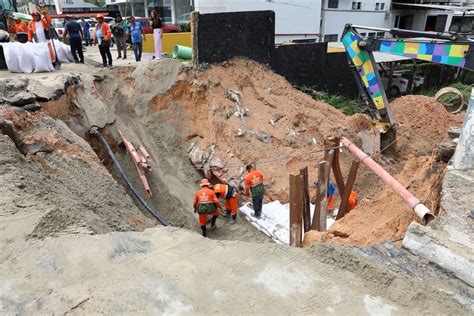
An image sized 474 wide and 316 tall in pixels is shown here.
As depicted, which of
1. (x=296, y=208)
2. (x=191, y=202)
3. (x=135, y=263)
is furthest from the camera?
(x=191, y=202)

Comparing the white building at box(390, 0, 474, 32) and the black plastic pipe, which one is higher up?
the white building at box(390, 0, 474, 32)

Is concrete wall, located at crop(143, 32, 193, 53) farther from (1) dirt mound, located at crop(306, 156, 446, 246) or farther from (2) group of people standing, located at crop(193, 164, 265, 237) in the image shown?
(1) dirt mound, located at crop(306, 156, 446, 246)

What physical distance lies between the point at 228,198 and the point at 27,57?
7013 mm

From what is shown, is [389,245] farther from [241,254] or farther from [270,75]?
[270,75]

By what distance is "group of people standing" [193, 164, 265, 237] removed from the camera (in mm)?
7246

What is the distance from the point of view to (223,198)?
8.24 metres

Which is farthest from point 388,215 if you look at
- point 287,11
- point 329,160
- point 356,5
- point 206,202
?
point 356,5

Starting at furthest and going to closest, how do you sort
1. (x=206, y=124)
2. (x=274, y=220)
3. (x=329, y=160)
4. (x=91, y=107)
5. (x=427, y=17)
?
(x=427, y=17) < (x=206, y=124) < (x=91, y=107) < (x=274, y=220) < (x=329, y=160)

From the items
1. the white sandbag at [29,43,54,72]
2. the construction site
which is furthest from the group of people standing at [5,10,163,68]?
the construction site

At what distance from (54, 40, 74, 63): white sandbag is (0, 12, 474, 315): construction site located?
0.80m

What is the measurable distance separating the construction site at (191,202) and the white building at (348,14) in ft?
47.9

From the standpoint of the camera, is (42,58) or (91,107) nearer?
(91,107)

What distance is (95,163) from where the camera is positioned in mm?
7000

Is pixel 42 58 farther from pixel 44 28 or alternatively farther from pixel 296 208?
pixel 296 208
